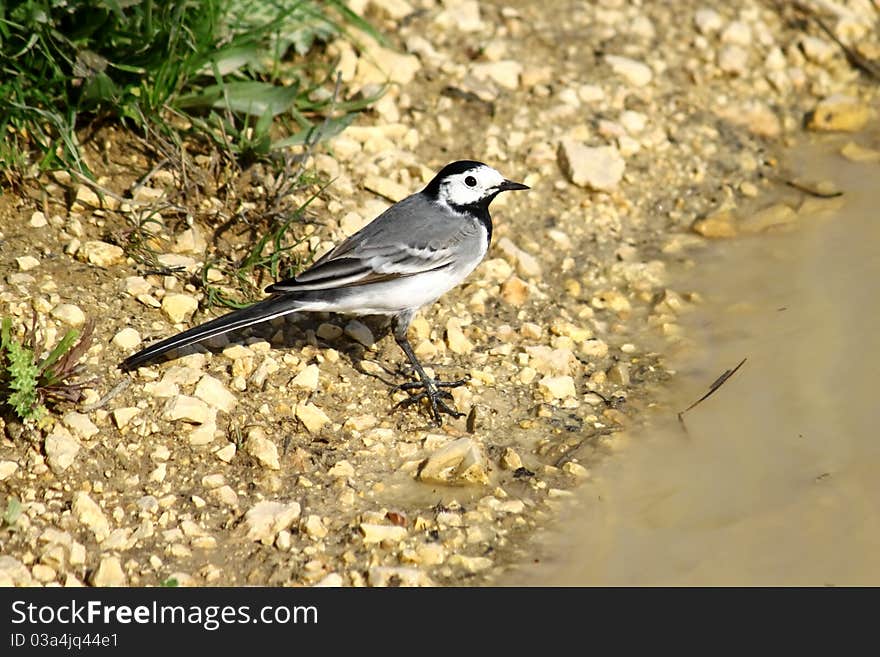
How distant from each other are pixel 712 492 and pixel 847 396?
958mm

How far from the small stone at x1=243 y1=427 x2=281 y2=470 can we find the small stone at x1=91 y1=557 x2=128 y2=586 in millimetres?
832

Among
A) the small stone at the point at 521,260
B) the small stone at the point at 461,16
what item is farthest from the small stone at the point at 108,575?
the small stone at the point at 461,16

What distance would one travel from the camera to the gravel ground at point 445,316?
460cm

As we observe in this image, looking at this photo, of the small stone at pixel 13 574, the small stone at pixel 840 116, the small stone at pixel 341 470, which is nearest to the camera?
the small stone at pixel 13 574

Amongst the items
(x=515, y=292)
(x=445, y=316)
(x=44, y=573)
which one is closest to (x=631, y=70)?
(x=515, y=292)

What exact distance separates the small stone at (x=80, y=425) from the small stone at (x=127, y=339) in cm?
48

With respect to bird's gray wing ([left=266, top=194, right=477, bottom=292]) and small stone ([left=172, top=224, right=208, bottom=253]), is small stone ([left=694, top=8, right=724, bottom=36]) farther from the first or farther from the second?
small stone ([left=172, top=224, right=208, bottom=253])

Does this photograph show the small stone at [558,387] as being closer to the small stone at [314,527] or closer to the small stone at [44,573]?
the small stone at [314,527]

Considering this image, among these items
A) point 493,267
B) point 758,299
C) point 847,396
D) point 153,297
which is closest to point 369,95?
point 493,267

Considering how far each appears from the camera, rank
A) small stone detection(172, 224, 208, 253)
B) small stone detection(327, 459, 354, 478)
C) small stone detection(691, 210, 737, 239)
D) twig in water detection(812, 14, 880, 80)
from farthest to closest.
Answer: twig in water detection(812, 14, 880, 80) → small stone detection(691, 210, 737, 239) → small stone detection(172, 224, 208, 253) → small stone detection(327, 459, 354, 478)

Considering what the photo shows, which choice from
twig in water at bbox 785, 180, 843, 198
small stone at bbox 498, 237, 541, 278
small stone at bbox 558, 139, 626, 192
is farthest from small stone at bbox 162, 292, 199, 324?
twig in water at bbox 785, 180, 843, 198

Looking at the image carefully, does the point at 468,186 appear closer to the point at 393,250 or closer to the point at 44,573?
the point at 393,250

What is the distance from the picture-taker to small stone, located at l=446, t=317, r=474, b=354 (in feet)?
19.2

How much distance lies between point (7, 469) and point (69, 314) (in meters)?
0.88
